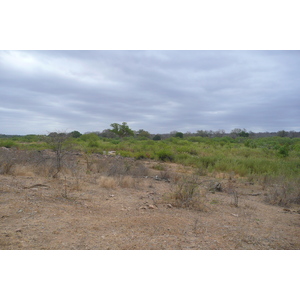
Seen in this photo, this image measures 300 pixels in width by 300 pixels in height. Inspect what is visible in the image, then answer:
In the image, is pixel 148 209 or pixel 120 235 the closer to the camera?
pixel 120 235

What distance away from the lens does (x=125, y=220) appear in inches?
210

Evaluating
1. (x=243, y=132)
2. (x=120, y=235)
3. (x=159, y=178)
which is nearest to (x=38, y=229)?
(x=120, y=235)

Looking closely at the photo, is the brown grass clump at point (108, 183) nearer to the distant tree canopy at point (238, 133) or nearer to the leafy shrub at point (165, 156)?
the leafy shrub at point (165, 156)

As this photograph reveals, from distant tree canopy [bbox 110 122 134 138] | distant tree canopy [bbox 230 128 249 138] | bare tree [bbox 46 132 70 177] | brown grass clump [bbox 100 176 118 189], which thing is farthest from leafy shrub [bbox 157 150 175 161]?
distant tree canopy [bbox 230 128 249 138]

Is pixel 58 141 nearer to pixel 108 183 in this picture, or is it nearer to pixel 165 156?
pixel 108 183

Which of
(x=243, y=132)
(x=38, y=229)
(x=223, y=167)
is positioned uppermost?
(x=243, y=132)

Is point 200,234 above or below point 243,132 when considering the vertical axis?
below

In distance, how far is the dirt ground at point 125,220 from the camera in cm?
420

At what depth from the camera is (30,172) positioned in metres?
9.62

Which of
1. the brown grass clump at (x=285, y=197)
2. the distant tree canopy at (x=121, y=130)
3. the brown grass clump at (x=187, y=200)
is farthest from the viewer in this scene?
the distant tree canopy at (x=121, y=130)

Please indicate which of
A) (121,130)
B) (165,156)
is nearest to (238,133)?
(121,130)

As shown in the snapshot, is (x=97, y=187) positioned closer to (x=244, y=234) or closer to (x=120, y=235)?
(x=120, y=235)

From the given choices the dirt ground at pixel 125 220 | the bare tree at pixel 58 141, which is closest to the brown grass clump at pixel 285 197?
the dirt ground at pixel 125 220

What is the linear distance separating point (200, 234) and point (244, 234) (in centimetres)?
83
